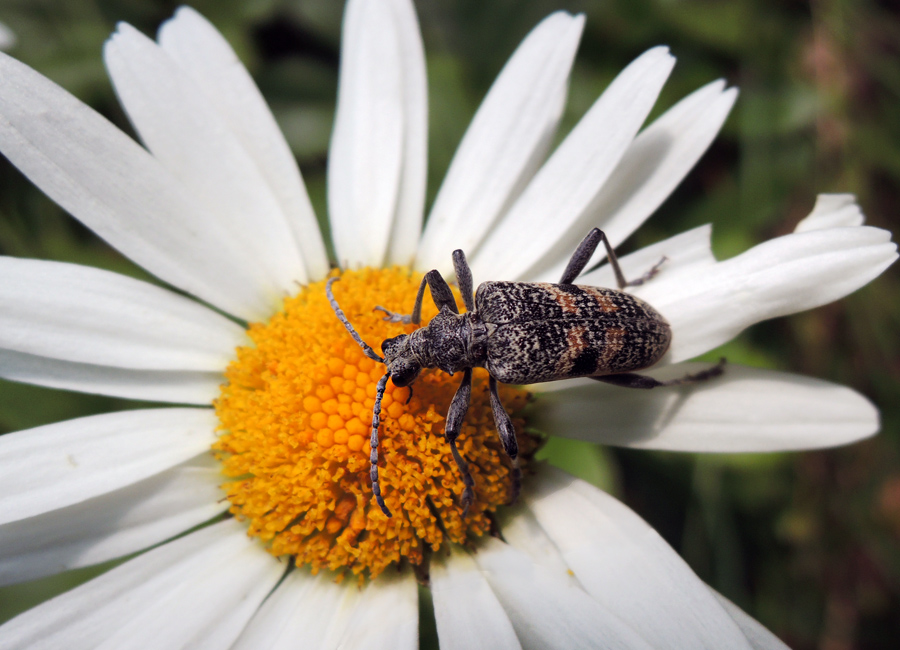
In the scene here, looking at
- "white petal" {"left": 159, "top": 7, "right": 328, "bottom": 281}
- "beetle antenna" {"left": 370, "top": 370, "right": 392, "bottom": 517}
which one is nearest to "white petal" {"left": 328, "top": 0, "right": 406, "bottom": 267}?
"white petal" {"left": 159, "top": 7, "right": 328, "bottom": 281}

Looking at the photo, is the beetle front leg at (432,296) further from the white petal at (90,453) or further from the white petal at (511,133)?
the white petal at (90,453)

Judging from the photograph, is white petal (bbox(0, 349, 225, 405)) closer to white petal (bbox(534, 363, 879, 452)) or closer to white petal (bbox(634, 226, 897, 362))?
white petal (bbox(534, 363, 879, 452))

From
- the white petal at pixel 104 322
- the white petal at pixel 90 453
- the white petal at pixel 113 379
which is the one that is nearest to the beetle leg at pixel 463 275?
the white petal at pixel 104 322

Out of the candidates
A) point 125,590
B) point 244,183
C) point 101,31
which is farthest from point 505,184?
point 101,31

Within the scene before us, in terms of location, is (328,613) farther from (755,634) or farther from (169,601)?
(755,634)

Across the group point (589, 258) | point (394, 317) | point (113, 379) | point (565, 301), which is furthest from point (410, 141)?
point (113, 379)
